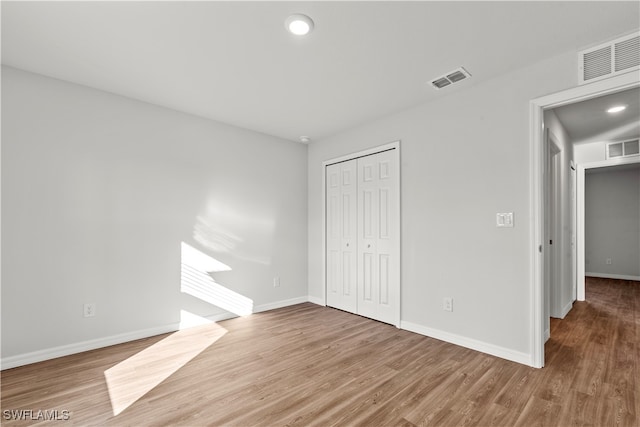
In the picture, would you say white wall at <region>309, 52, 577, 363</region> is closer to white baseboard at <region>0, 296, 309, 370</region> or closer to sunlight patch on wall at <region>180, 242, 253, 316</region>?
sunlight patch on wall at <region>180, 242, 253, 316</region>

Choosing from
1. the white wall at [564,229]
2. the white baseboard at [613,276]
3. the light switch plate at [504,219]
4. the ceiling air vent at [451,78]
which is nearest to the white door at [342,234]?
the ceiling air vent at [451,78]

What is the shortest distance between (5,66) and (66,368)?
262 centimetres

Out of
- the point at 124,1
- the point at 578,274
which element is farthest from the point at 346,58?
the point at 578,274

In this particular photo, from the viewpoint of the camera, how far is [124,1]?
1854 mm

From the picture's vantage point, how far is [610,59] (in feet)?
7.29

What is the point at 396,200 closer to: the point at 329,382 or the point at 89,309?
the point at 329,382

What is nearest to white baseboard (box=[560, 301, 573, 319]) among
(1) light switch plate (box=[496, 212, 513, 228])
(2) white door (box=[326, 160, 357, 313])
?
(1) light switch plate (box=[496, 212, 513, 228])

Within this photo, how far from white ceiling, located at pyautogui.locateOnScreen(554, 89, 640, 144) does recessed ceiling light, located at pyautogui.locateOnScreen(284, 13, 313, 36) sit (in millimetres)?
2884

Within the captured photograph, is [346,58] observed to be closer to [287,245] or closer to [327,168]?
[327,168]

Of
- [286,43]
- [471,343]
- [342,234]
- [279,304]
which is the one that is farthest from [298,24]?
[279,304]

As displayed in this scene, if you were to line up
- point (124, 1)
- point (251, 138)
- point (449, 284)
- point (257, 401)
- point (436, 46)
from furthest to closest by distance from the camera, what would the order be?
1. point (251, 138)
2. point (449, 284)
3. point (436, 46)
4. point (257, 401)
5. point (124, 1)

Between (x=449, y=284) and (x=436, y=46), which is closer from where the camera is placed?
(x=436, y=46)

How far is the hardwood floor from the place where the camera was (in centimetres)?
190

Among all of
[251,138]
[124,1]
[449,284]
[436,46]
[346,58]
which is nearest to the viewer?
[124,1]
